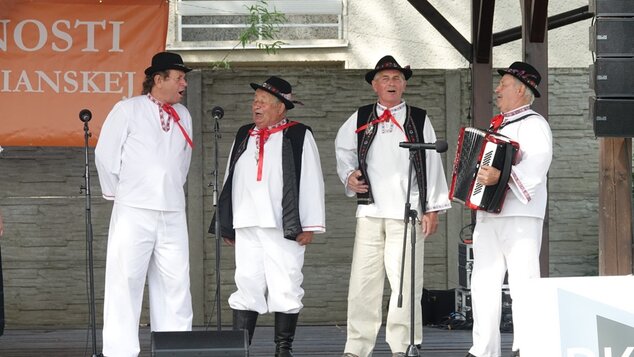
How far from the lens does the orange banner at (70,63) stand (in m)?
8.80

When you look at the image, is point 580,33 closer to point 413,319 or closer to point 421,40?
point 421,40

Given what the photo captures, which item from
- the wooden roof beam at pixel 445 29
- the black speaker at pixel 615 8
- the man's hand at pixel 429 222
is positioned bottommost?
the man's hand at pixel 429 222

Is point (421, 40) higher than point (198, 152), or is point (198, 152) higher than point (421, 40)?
point (421, 40)

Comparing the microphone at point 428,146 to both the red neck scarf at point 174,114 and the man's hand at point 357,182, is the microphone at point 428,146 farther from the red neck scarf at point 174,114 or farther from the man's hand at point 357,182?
the red neck scarf at point 174,114

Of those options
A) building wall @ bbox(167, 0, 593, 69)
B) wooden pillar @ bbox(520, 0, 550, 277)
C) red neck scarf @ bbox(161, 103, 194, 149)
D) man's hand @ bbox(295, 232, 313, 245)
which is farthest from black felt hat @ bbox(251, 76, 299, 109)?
building wall @ bbox(167, 0, 593, 69)

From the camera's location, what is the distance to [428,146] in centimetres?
692

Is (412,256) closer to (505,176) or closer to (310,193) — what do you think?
(505,176)

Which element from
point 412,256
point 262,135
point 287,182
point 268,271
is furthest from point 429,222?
point 262,135

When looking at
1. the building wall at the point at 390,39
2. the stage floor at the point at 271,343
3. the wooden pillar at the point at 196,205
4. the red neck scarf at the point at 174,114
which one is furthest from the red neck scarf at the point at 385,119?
the building wall at the point at 390,39

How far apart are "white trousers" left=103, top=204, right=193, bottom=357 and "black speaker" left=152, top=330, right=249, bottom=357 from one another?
0.82m

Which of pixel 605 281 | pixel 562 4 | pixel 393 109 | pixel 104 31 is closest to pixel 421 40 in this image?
pixel 562 4

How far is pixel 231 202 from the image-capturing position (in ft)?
24.6

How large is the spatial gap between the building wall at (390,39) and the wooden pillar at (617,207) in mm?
7428

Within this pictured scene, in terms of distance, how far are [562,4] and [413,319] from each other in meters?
8.37
